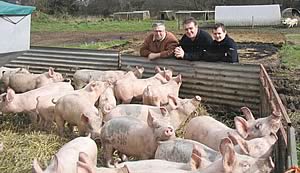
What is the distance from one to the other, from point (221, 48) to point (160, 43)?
804 millimetres

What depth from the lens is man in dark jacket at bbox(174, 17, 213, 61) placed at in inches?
232

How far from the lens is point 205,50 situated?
19.6ft

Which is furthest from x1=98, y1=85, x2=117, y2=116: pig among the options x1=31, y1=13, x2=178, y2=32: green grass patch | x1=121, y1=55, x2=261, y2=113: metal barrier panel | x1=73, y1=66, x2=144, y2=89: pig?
x1=31, y1=13, x2=178, y2=32: green grass patch

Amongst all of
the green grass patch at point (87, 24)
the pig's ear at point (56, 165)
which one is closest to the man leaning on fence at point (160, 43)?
the pig's ear at point (56, 165)

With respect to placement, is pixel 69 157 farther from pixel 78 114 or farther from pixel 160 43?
pixel 160 43

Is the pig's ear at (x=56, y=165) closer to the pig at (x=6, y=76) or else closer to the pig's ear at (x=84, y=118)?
the pig's ear at (x=84, y=118)

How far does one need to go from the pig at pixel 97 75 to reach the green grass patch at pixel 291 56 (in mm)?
2964

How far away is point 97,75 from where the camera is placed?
243 inches

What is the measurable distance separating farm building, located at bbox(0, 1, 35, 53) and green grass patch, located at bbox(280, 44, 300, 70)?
4.39 m

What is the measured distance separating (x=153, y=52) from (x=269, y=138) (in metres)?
3.44

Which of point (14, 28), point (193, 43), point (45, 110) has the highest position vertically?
point (14, 28)

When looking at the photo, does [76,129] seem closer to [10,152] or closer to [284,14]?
[10,152]

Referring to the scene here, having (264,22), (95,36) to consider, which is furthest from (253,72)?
(264,22)

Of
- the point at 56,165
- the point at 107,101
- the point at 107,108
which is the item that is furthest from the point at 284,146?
the point at 107,101
